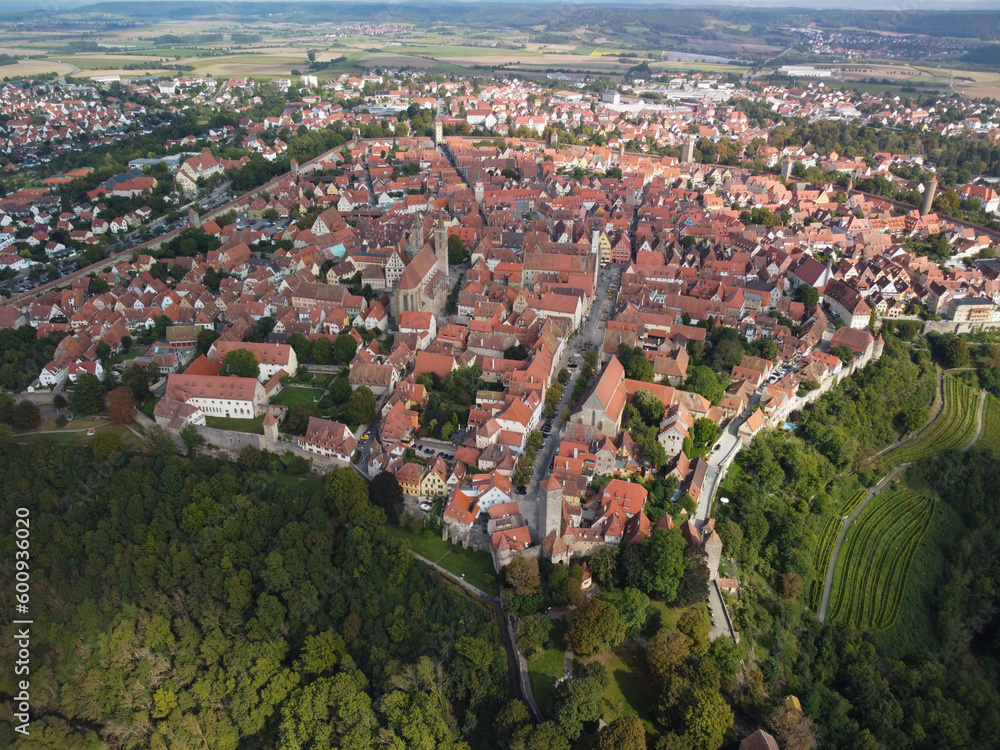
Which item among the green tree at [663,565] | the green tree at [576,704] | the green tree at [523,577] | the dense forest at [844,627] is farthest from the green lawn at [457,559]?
the dense forest at [844,627]

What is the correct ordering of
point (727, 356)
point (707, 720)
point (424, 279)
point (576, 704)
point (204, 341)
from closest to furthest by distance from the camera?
1. point (707, 720)
2. point (576, 704)
3. point (727, 356)
4. point (204, 341)
5. point (424, 279)

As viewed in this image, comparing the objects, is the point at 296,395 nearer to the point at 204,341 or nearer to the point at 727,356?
the point at 204,341

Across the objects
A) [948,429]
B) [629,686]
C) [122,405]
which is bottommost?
[629,686]

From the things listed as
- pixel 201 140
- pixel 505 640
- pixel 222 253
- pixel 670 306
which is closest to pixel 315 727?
pixel 505 640

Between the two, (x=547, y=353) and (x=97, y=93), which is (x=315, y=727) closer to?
(x=547, y=353)

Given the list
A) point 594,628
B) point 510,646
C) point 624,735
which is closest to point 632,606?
point 594,628

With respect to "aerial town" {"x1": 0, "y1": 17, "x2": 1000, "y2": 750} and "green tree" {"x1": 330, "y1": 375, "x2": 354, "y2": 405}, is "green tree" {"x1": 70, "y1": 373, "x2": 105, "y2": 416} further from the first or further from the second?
"green tree" {"x1": 330, "y1": 375, "x2": 354, "y2": 405}

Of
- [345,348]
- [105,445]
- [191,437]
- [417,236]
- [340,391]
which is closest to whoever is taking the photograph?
[105,445]

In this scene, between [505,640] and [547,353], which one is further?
[547,353]
